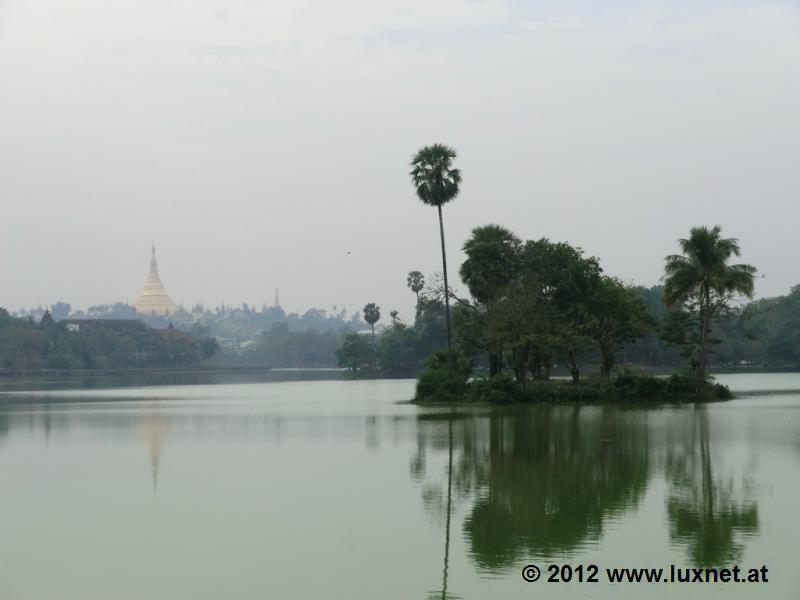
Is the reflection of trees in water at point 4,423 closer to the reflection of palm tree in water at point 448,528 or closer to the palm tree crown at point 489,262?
the reflection of palm tree in water at point 448,528

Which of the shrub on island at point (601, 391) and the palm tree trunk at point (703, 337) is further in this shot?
the palm tree trunk at point (703, 337)

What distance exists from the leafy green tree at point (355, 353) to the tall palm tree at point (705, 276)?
279 feet

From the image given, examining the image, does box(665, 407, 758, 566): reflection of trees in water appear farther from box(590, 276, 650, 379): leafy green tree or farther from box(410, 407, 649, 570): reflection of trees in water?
box(590, 276, 650, 379): leafy green tree

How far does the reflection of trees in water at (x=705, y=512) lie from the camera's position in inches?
736

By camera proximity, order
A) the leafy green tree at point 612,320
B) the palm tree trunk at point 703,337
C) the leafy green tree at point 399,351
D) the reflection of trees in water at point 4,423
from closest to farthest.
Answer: the reflection of trees in water at point 4,423
the palm tree trunk at point 703,337
the leafy green tree at point 612,320
the leafy green tree at point 399,351

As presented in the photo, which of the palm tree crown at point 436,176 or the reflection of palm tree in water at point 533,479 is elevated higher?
the palm tree crown at point 436,176

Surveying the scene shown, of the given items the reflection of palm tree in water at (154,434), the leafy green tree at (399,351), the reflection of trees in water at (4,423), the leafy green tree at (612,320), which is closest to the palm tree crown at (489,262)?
the leafy green tree at (612,320)

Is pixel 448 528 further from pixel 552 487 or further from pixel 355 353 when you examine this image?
pixel 355 353

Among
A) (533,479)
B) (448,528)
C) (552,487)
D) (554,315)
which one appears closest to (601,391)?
(554,315)

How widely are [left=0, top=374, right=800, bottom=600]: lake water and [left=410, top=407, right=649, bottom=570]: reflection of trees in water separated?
0.08m

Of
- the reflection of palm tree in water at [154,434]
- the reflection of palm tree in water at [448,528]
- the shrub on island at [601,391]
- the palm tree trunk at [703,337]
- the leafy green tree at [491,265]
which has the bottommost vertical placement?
the reflection of palm tree in water at [448,528]

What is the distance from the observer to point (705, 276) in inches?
2430

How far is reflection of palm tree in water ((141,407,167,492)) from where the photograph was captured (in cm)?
3325

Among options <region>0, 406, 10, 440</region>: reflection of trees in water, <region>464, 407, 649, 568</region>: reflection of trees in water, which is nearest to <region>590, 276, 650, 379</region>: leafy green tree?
<region>464, 407, 649, 568</region>: reflection of trees in water
